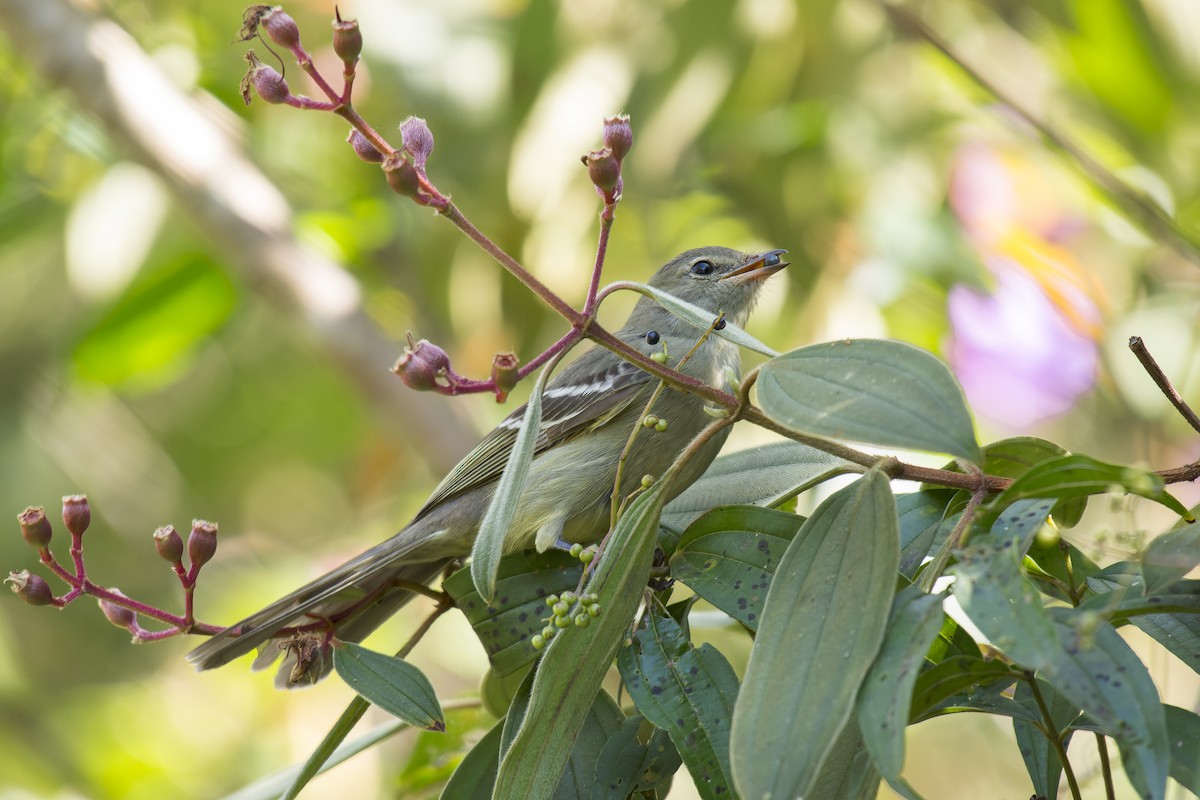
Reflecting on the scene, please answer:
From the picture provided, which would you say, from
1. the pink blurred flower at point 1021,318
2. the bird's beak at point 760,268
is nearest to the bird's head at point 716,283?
the bird's beak at point 760,268

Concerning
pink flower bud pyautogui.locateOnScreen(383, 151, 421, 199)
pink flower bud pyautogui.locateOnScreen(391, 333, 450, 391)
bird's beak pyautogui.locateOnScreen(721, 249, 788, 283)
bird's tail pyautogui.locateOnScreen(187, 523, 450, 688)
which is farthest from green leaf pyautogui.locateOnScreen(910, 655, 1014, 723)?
bird's beak pyautogui.locateOnScreen(721, 249, 788, 283)

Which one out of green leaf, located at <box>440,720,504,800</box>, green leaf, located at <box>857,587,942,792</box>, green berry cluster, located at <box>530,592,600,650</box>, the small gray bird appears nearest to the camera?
green leaf, located at <box>857,587,942,792</box>

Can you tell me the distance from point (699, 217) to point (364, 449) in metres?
2.11

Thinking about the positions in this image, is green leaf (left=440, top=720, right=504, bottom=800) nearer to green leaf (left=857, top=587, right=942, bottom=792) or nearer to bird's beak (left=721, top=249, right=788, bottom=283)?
green leaf (left=857, top=587, right=942, bottom=792)

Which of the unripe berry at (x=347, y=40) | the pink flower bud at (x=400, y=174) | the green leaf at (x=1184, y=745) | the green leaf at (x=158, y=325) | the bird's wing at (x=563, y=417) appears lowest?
the green leaf at (x=1184, y=745)

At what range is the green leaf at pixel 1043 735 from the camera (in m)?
1.61

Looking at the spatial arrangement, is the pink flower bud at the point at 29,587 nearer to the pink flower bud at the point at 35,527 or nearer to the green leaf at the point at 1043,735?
the pink flower bud at the point at 35,527

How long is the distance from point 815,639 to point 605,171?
66 centimetres

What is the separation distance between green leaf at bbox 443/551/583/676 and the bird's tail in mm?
288

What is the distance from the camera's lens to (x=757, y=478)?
2.09m

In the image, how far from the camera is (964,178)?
441 cm

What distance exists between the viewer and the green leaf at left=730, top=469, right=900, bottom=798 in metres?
1.23

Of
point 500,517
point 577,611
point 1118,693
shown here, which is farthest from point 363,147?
point 1118,693

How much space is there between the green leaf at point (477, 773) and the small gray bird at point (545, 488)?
480 mm
